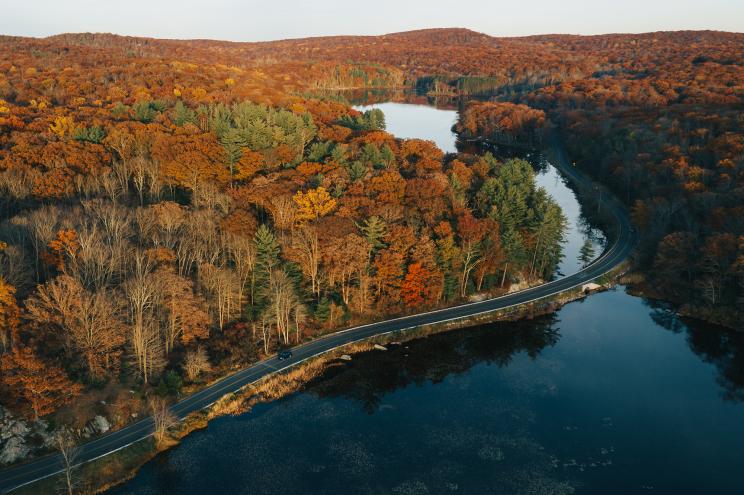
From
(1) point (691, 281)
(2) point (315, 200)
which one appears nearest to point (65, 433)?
(2) point (315, 200)

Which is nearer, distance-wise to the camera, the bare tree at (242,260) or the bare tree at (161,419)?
the bare tree at (161,419)

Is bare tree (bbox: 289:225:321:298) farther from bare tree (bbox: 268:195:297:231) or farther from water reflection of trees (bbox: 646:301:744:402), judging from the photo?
water reflection of trees (bbox: 646:301:744:402)

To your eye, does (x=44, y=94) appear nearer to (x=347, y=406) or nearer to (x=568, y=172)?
(x=347, y=406)

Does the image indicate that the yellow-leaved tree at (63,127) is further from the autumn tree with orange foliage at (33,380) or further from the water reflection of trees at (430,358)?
the water reflection of trees at (430,358)

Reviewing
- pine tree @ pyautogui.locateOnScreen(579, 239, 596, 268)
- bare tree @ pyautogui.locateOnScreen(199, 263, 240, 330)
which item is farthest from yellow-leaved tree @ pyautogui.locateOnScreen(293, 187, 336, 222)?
pine tree @ pyautogui.locateOnScreen(579, 239, 596, 268)

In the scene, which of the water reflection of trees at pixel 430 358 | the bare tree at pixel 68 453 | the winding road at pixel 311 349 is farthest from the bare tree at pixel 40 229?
the water reflection of trees at pixel 430 358

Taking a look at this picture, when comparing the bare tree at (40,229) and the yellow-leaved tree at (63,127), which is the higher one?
the yellow-leaved tree at (63,127)
